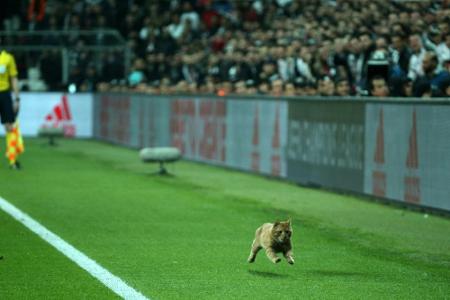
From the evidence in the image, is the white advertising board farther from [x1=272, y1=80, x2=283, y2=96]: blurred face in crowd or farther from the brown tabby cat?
the brown tabby cat

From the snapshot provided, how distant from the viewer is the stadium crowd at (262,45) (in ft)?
64.7

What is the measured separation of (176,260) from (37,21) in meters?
30.0

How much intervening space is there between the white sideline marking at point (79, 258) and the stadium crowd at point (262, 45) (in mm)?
5751

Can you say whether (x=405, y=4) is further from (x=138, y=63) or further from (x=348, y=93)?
(x=138, y=63)

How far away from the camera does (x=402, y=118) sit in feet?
54.8

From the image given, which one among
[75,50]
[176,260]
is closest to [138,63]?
[75,50]

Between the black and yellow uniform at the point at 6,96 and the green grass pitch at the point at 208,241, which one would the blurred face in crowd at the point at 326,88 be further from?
the black and yellow uniform at the point at 6,96

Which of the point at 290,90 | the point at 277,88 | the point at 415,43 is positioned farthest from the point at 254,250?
the point at 277,88

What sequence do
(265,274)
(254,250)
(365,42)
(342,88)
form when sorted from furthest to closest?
(365,42), (342,88), (254,250), (265,274)

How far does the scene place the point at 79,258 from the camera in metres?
10.7

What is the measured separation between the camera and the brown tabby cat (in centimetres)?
962

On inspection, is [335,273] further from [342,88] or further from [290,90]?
[290,90]

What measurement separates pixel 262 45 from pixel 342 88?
791 centimetres

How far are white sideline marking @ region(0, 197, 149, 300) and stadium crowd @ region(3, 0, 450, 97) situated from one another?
5.75 metres
